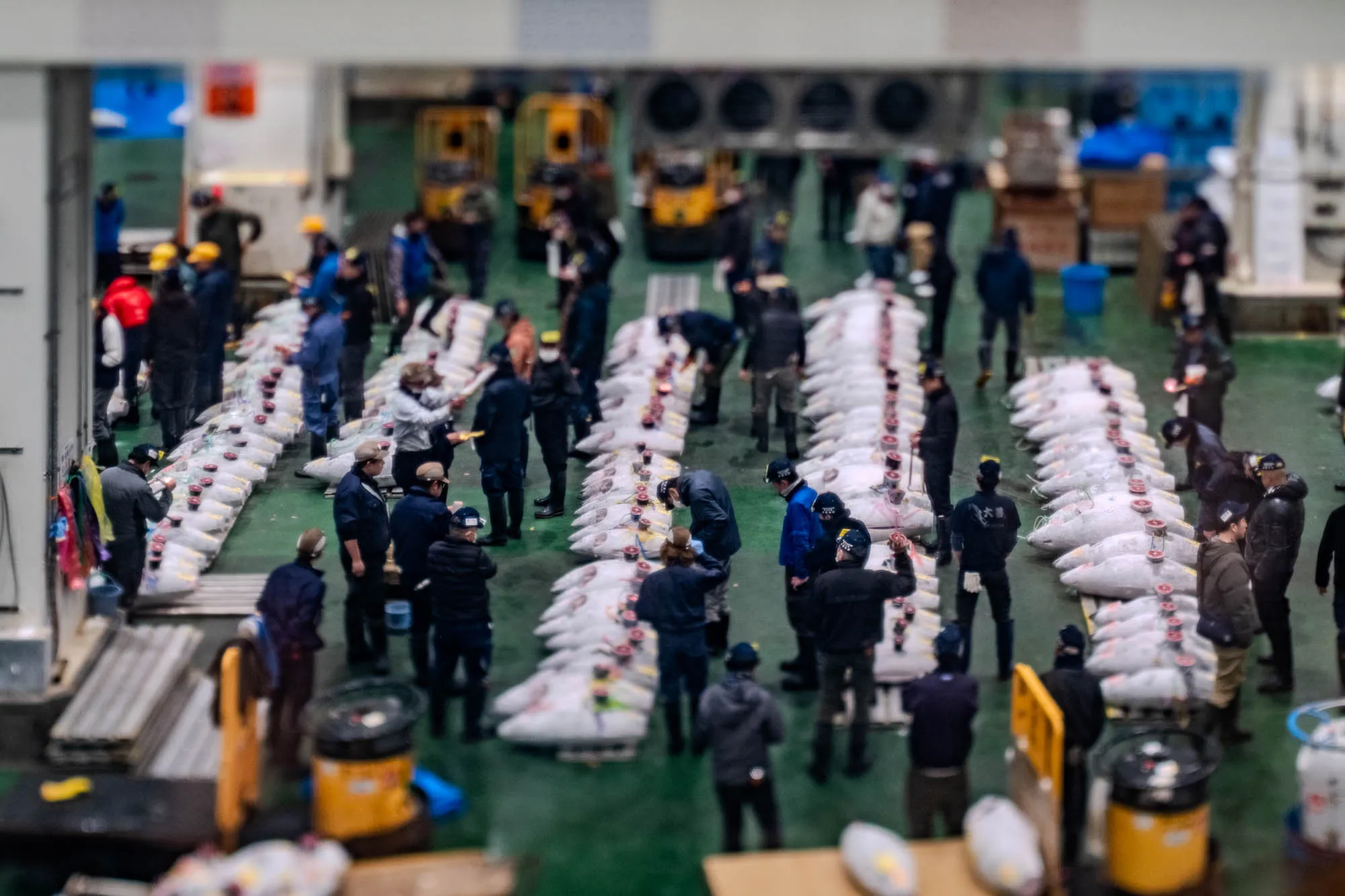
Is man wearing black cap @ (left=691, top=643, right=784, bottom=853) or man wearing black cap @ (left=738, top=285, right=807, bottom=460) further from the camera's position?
man wearing black cap @ (left=738, top=285, right=807, bottom=460)

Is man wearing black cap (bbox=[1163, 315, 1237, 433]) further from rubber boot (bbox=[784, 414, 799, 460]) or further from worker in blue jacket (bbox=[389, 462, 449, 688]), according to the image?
worker in blue jacket (bbox=[389, 462, 449, 688])

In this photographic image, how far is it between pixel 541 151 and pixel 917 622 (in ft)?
49.2

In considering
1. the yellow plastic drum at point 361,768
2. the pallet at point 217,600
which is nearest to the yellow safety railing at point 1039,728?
the yellow plastic drum at point 361,768

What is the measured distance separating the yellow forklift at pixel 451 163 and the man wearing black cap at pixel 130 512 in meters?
11.1

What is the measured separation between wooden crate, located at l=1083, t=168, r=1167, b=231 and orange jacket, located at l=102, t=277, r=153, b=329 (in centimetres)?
1175

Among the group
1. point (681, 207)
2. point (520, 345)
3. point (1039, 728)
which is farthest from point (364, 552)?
point (681, 207)

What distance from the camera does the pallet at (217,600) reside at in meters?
16.3

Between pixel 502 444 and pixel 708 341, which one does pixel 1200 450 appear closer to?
pixel 708 341

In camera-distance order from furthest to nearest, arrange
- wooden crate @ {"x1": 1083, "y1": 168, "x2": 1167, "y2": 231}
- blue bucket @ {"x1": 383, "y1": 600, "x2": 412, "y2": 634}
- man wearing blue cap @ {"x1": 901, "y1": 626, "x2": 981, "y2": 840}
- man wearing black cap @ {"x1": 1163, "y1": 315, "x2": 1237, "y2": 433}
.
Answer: wooden crate @ {"x1": 1083, "y1": 168, "x2": 1167, "y2": 231}, man wearing black cap @ {"x1": 1163, "y1": 315, "x2": 1237, "y2": 433}, blue bucket @ {"x1": 383, "y1": 600, "x2": 412, "y2": 634}, man wearing blue cap @ {"x1": 901, "y1": 626, "x2": 981, "y2": 840}

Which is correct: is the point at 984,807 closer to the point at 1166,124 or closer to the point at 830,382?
the point at 830,382

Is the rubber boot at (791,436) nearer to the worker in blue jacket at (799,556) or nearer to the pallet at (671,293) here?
the worker in blue jacket at (799,556)

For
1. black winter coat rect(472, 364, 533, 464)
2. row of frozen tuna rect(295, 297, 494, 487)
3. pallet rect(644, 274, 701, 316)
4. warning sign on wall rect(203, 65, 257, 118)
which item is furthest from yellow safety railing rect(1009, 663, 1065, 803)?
warning sign on wall rect(203, 65, 257, 118)

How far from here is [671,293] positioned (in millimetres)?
25391

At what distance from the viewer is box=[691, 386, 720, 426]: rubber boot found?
67.5 feet
